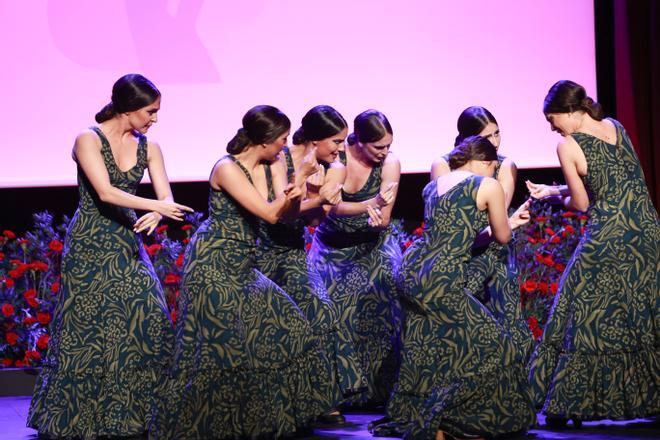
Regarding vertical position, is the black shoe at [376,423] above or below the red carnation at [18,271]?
below

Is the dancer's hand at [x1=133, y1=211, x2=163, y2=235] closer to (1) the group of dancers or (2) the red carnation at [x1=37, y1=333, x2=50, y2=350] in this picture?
(1) the group of dancers

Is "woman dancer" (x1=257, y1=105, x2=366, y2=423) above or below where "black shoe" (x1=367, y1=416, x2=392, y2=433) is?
above

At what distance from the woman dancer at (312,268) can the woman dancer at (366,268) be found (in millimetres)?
304

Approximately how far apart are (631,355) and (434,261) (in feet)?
3.51

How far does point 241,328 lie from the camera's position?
4418 millimetres

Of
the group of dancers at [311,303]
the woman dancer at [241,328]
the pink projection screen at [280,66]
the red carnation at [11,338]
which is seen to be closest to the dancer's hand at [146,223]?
the group of dancers at [311,303]

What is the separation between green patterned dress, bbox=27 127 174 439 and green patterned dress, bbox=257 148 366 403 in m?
0.57

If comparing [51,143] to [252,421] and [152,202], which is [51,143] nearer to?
[152,202]

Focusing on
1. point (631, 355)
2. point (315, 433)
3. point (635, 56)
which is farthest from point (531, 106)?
point (315, 433)

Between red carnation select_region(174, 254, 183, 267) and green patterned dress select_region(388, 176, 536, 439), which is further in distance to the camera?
red carnation select_region(174, 254, 183, 267)

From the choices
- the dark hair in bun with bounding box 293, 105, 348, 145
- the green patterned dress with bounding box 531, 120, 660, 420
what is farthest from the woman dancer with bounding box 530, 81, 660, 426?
the dark hair in bun with bounding box 293, 105, 348, 145

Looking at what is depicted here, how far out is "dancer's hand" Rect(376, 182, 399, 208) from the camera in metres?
4.80

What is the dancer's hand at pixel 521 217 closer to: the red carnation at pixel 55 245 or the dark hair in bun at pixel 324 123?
the dark hair in bun at pixel 324 123

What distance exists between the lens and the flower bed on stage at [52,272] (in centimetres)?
618
